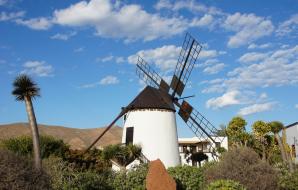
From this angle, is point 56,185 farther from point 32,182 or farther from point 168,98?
point 168,98

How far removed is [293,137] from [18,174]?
4778 cm

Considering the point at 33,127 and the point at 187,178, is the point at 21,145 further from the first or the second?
the point at 33,127

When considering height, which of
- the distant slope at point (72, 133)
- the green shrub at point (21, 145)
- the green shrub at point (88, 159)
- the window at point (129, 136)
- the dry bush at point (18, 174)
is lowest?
the dry bush at point (18, 174)

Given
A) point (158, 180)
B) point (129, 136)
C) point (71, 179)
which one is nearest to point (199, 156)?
point (129, 136)

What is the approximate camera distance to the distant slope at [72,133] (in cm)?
11150

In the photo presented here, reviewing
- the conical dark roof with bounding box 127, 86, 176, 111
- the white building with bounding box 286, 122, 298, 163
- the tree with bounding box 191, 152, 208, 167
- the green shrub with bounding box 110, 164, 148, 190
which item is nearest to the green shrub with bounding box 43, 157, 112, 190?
the green shrub with bounding box 110, 164, 148, 190

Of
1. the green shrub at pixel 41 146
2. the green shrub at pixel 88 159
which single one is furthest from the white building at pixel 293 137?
the green shrub at pixel 41 146

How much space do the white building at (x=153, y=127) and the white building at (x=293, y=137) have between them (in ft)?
69.4

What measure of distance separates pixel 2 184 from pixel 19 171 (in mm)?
687

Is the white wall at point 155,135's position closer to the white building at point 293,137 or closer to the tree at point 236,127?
the white building at point 293,137

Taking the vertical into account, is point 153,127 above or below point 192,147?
below

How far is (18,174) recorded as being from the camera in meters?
13.6

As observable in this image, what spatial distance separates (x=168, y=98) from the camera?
1592 inches

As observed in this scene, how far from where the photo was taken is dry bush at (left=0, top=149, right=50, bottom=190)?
13.4 m
